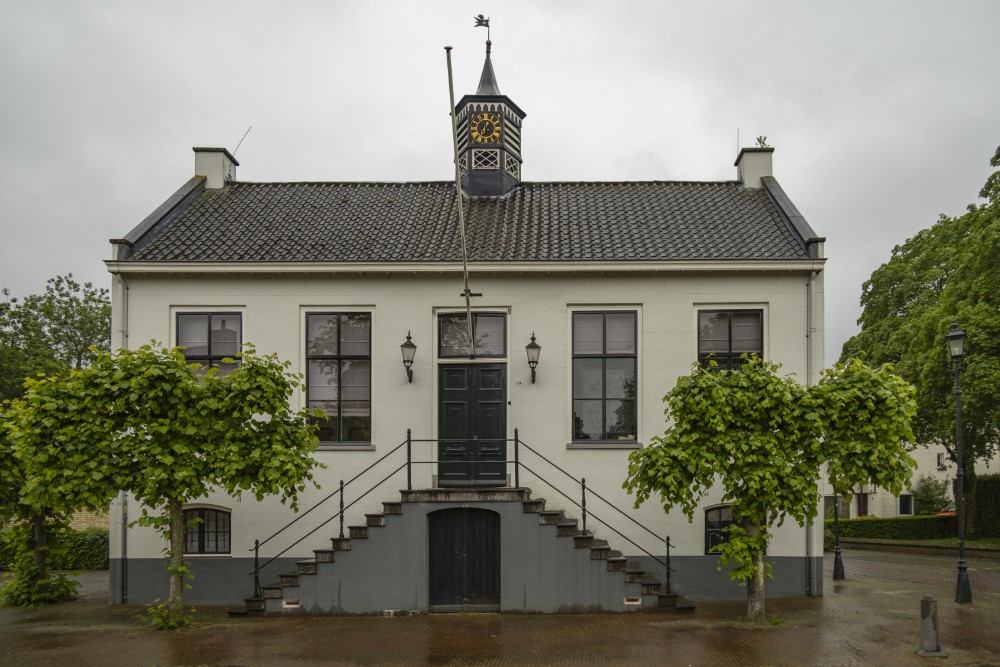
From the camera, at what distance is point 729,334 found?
55.2 ft

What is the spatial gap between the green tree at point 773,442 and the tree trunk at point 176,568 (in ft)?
24.5

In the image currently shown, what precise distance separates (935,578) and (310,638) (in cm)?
1438

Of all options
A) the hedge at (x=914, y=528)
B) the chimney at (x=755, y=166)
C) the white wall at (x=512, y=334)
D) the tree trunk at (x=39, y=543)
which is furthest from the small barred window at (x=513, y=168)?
the hedge at (x=914, y=528)

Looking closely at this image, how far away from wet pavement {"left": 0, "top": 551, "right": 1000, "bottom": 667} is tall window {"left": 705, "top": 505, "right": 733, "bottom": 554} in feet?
3.75

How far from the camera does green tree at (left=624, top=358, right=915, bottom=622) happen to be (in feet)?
43.2

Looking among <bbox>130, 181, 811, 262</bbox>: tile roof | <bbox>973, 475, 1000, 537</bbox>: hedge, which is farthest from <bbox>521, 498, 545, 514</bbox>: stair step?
<bbox>973, 475, 1000, 537</bbox>: hedge

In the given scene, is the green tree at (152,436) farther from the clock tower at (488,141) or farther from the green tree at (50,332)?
the green tree at (50,332)

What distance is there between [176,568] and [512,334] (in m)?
7.25

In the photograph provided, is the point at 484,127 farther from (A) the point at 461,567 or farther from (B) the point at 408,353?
(A) the point at 461,567

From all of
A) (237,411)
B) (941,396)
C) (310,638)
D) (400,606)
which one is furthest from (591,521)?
(941,396)

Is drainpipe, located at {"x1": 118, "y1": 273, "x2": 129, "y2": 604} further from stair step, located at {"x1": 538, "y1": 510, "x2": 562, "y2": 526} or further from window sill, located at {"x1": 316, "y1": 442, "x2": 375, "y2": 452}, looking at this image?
stair step, located at {"x1": 538, "y1": 510, "x2": 562, "y2": 526}

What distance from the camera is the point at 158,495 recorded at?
537 inches

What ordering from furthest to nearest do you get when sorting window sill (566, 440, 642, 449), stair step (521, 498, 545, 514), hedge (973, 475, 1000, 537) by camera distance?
hedge (973, 475, 1000, 537), window sill (566, 440, 642, 449), stair step (521, 498, 545, 514)

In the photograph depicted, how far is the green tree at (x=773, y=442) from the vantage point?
13156mm
